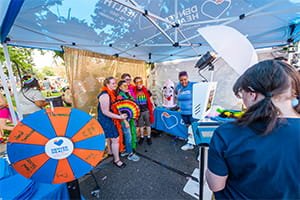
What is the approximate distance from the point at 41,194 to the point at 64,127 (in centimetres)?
47

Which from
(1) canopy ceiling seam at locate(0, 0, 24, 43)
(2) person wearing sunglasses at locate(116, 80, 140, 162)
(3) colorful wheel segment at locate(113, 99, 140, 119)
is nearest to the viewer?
(1) canopy ceiling seam at locate(0, 0, 24, 43)

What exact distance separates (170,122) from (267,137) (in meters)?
2.61

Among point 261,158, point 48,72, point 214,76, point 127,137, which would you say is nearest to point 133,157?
point 127,137

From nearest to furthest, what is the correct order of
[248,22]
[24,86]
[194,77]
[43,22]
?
1. [43,22]
2. [248,22]
3. [24,86]
4. [194,77]

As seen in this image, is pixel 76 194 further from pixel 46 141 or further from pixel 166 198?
pixel 166 198

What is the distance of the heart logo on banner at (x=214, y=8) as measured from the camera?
4.74 feet

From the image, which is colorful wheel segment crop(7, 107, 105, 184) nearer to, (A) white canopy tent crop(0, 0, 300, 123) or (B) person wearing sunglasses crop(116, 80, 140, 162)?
(A) white canopy tent crop(0, 0, 300, 123)

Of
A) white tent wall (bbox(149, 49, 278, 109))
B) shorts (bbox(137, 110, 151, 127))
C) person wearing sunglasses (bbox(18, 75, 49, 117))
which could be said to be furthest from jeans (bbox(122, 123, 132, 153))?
white tent wall (bbox(149, 49, 278, 109))

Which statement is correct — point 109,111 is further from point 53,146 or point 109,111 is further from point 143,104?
point 53,146

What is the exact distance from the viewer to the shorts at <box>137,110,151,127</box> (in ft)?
8.92

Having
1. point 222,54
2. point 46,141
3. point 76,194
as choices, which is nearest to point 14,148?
point 46,141

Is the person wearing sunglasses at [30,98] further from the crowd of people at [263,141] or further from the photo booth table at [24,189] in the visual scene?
the crowd of people at [263,141]

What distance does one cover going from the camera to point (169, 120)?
3043mm

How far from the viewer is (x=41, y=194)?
0.81 m
